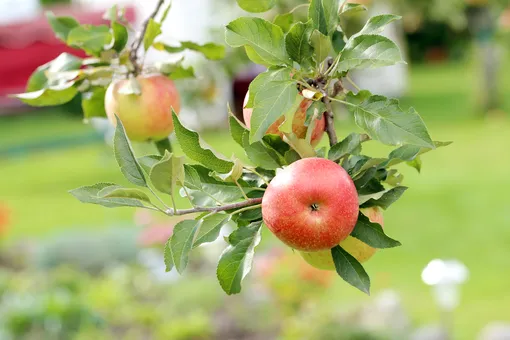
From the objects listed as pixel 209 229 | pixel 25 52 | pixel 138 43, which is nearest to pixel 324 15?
pixel 209 229

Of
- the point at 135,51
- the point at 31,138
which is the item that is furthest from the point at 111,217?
the point at 135,51

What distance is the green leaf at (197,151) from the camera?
2.78 feet

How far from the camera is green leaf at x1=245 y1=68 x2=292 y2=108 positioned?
2.56 ft

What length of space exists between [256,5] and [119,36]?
28 centimetres

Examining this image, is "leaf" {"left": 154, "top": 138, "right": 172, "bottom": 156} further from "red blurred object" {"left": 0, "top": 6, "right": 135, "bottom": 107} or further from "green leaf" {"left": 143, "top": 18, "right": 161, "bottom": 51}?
"red blurred object" {"left": 0, "top": 6, "right": 135, "bottom": 107}

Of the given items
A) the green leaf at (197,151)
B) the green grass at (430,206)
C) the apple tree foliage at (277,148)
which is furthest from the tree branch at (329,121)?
the green grass at (430,206)

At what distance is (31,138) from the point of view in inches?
453

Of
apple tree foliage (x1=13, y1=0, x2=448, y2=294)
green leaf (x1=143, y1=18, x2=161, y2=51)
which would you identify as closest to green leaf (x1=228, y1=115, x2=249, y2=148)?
apple tree foliage (x1=13, y1=0, x2=448, y2=294)

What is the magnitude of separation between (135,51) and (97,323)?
300 cm

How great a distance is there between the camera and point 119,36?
1.11 metres

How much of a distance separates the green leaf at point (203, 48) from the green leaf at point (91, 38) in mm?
86

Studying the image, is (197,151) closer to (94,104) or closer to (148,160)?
(148,160)

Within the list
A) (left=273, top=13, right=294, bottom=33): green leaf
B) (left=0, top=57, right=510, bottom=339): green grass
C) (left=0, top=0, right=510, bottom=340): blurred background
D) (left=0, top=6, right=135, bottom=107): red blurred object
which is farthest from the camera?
(left=0, top=6, right=135, bottom=107): red blurred object

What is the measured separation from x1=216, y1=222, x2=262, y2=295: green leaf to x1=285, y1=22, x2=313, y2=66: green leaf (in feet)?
0.59
